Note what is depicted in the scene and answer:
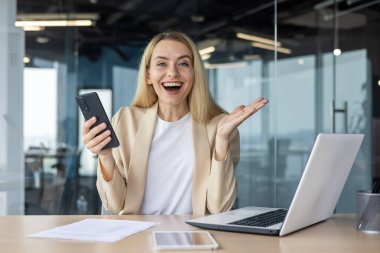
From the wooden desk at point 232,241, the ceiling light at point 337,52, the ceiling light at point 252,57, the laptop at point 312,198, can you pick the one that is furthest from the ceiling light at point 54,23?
the laptop at point 312,198

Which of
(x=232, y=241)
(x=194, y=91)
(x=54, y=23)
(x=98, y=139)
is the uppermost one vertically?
(x=54, y=23)

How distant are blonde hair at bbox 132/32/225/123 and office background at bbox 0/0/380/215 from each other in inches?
89.7

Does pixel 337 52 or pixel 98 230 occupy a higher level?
pixel 337 52

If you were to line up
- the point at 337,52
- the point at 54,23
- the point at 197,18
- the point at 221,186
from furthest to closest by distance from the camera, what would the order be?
the point at 197,18 → the point at 337,52 → the point at 54,23 → the point at 221,186

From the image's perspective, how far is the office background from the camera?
4586mm

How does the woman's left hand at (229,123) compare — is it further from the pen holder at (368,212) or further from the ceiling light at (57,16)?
the ceiling light at (57,16)

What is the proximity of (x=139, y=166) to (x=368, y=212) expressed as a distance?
0.86m

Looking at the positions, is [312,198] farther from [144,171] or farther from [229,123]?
[144,171]

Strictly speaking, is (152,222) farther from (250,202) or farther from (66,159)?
(250,202)

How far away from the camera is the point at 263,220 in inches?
61.9

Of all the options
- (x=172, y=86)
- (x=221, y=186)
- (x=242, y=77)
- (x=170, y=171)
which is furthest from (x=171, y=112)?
(x=242, y=77)

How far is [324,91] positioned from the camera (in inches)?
205

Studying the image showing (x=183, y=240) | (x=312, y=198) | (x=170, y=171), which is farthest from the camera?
(x=170, y=171)

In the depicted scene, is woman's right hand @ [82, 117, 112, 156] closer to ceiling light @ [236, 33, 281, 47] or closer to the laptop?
the laptop
